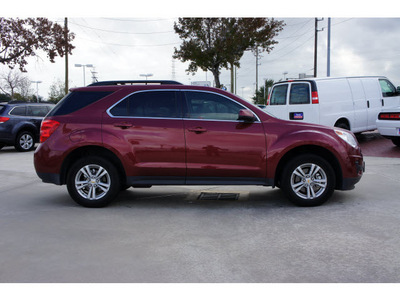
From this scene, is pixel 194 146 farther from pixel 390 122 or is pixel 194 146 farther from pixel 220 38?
pixel 220 38

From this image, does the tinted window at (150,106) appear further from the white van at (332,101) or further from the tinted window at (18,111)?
the tinted window at (18,111)

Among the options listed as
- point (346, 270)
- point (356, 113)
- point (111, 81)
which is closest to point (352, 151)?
point (346, 270)

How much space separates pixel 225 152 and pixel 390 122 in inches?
308

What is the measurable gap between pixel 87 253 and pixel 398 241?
3.15 m

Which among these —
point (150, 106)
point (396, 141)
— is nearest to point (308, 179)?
point (150, 106)

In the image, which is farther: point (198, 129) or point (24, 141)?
point (24, 141)

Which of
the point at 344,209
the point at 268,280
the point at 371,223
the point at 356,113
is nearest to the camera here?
the point at 268,280

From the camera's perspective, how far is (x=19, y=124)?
1407cm

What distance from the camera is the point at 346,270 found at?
3488 millimetres

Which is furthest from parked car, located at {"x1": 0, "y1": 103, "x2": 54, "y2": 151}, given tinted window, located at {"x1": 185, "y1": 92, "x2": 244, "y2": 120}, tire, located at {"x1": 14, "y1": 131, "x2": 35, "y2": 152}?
tinted window, located at {"x1": 185, "y1": 92, "x2": 244, "y2": 120}

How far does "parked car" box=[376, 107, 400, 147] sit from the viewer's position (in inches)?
453

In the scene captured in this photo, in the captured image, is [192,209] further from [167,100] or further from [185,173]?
[167,100]

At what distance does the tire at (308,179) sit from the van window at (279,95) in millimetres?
8011

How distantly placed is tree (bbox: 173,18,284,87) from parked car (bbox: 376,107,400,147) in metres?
21.9
